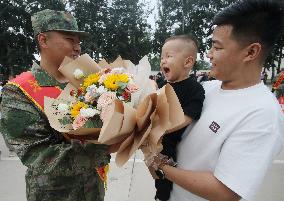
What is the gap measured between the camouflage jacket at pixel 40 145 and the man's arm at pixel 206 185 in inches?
20.3

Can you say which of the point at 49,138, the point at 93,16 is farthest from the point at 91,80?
the point at 93,16

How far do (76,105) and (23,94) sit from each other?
64 cm

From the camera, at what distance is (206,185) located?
1.56 m

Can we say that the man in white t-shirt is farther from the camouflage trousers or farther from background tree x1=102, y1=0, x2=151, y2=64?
background tree x1=102, y1=0, x2=151, y2=64

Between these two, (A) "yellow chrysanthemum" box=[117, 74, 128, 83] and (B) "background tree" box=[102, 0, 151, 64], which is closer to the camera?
(A) "yellow chrysanthemum" box=[117, 74, 128, 83]

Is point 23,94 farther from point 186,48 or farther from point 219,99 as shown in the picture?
point 219,99

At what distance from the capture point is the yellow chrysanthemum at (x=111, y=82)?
5.73 ft

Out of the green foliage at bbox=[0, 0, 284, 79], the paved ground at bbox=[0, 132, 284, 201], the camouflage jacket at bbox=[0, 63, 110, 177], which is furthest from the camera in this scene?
the green foliage at bbox=[0, 0, 284, 79]

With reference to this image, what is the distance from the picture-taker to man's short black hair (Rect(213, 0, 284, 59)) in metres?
1.61

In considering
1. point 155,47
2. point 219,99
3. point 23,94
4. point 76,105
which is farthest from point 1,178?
point 155,47

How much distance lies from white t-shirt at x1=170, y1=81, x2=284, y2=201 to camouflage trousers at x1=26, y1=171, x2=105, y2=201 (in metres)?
0.85

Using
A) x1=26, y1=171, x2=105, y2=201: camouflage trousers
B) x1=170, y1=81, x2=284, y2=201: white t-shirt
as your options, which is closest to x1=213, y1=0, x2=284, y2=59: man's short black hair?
x1=170, y1=81, x2=284, y2=201: white t-shirt

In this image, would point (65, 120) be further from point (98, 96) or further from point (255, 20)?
point (255, 20)

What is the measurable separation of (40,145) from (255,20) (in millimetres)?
1334
